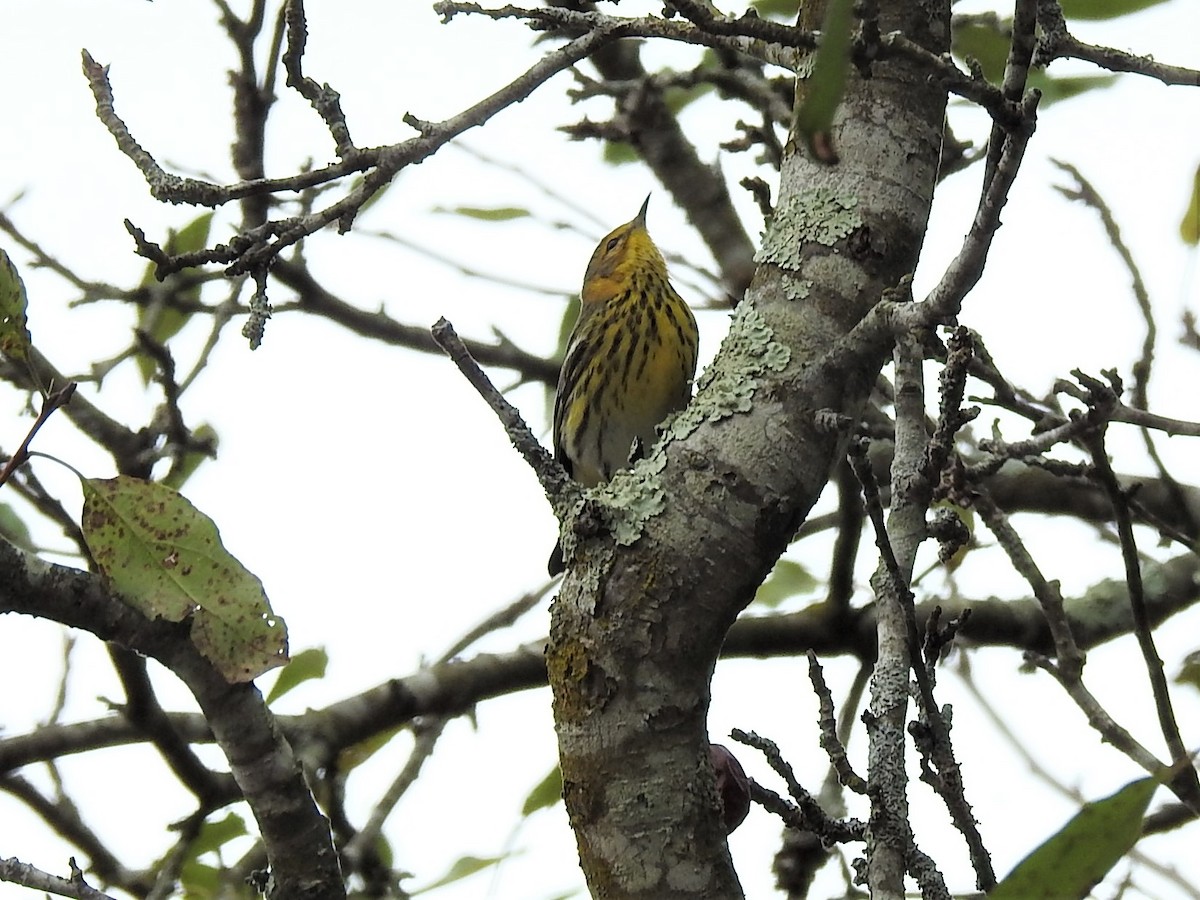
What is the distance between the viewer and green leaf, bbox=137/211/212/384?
3.92 m

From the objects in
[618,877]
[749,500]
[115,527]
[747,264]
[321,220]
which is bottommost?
[618,877]

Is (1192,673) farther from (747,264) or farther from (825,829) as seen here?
(747,264)

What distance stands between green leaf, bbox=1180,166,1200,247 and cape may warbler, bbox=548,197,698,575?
7.92 feet

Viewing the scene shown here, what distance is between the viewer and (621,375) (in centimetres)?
539

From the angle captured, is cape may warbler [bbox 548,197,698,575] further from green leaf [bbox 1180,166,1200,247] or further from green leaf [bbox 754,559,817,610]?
green leaf [bbox 1180,166,1200,247]

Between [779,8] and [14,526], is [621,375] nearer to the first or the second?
[779,8]

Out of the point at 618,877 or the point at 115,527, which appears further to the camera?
the point at 115,527

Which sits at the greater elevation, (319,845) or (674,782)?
(319,845)

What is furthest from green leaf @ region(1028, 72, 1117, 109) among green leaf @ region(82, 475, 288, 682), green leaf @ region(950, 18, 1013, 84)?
green leaf @ region(82, 475, 288, 682)

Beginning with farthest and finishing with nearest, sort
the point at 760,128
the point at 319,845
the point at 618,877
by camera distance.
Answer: the point at 760,128 → the point at 319,845 → the point at 618,877

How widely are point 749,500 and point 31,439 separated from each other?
108 cm

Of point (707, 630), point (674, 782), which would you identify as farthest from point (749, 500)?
point (674, 782)

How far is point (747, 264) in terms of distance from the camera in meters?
4.86

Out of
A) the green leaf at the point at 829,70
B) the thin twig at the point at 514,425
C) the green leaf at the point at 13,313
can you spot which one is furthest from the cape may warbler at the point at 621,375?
the green leaf at the point at 829,70
